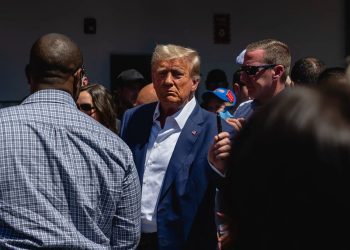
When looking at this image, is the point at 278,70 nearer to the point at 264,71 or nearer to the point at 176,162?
the point at 264,71

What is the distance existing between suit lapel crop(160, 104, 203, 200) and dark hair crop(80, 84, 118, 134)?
975mm

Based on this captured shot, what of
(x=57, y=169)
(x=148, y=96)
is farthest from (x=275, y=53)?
(x=57, y=169)

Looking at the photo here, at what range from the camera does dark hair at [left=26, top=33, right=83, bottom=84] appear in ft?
9.07

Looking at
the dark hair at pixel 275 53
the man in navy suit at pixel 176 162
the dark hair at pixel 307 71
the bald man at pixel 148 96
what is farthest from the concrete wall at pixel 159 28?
the dark hair at pixel 275 53

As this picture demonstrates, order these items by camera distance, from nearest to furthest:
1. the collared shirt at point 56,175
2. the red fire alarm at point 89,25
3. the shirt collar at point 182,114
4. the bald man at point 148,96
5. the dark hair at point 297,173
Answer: the dark hair at point 297,173
the collared shirt at point 56,175
the shirt collar at point 182,114
the bald man at point 148,96
the red fire alarm at point 89,25

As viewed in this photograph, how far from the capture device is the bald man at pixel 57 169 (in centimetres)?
254

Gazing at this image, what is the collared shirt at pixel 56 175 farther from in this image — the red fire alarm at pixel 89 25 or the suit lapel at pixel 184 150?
the red fire alarm at pixel 89 25

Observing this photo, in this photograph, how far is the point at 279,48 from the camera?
3.80m

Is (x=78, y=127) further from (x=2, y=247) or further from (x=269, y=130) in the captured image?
(x=269, y=130)

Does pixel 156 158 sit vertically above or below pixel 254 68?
below

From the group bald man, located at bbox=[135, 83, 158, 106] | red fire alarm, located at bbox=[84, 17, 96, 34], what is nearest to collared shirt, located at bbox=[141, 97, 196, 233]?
bald man, located at bbox=[135, 83, 158, 106]

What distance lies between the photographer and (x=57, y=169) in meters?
2.57

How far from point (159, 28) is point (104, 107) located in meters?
4.91

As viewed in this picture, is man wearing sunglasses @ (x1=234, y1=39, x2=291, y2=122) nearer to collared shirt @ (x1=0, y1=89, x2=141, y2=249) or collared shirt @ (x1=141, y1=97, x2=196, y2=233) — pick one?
collared shirt @ (x1=141, y1=97, x2=196, y2=233)
